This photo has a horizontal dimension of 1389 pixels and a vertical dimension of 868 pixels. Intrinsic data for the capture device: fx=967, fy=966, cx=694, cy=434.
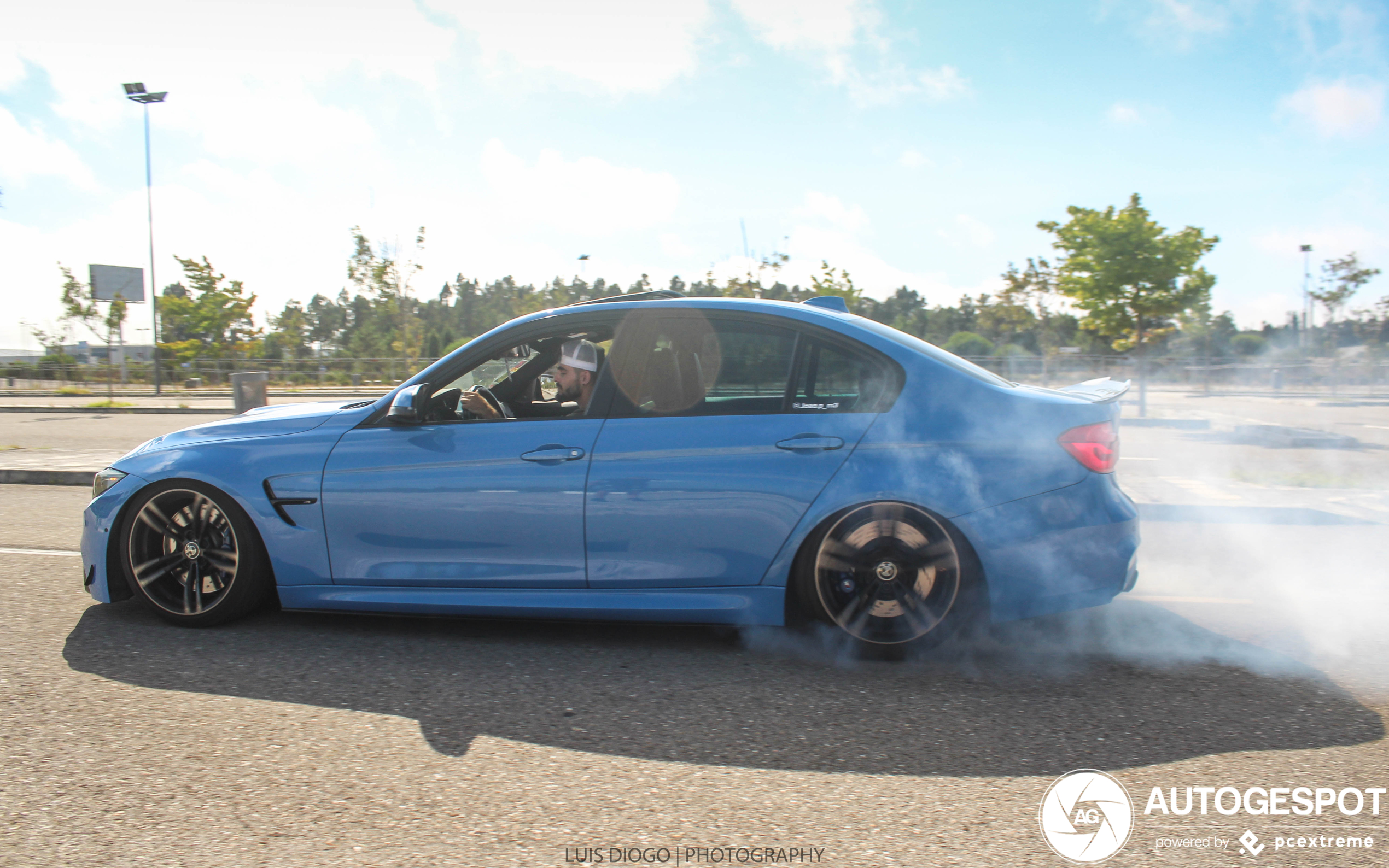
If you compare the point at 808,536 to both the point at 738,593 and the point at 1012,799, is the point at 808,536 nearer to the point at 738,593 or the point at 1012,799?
the point at 738,593

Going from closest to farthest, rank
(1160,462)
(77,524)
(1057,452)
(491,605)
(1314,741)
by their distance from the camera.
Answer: (1314,741) < (1057,452) < (491,605) < (77,524) < (1160,462)

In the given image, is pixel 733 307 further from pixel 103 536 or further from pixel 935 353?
pixel 103 536

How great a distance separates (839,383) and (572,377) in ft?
4.00

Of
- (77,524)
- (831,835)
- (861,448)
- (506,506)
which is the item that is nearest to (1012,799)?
(831,835)

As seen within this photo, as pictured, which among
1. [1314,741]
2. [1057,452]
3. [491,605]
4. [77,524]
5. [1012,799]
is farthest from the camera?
[77,524]

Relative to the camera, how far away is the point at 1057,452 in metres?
3.77

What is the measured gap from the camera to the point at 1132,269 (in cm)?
1980

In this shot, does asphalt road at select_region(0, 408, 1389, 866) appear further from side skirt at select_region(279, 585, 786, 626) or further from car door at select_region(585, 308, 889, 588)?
car door at select_region(585, 308, 889, 588)

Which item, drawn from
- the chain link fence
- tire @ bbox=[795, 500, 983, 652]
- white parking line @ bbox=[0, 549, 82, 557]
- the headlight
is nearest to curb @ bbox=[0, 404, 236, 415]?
the chain link fence

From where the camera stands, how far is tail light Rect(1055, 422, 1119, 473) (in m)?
3.79

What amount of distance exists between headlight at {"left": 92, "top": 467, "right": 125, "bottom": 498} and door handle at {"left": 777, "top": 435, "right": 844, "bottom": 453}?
305 cm

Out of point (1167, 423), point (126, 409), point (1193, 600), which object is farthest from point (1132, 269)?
point (126, 409)

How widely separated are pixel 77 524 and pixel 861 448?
617cm

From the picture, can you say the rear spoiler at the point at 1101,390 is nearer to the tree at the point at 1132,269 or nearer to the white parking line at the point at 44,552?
the white parking line at the point at 44,552
